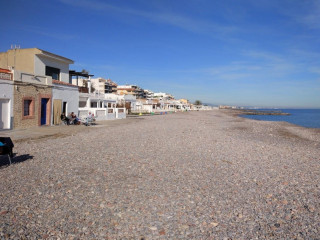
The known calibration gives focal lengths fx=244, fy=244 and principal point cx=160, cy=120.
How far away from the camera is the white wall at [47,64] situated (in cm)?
2257

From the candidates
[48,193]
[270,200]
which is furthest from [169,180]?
[48,193]

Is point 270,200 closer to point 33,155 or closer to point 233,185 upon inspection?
point 233,185

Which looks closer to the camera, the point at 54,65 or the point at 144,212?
the point at 144,212

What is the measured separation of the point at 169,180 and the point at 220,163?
3178 millimetres

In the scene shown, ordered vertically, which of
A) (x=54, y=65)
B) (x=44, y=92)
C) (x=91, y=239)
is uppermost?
(x=54, y=65)

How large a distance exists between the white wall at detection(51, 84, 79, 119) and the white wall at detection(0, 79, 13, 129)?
4617mm

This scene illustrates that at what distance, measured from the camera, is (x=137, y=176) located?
7539mm

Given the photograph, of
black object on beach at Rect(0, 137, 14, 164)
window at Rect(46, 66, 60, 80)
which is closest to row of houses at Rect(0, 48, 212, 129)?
window at Rect(46, 66, 60, 80)

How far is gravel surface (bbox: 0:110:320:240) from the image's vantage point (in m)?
4.44

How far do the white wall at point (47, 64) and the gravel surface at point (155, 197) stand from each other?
592 inches

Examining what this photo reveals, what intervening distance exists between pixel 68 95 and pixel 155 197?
19.7 m

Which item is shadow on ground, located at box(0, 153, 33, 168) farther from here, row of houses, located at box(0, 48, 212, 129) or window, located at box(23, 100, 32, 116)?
window, located at box(23, 100, 32, 116)

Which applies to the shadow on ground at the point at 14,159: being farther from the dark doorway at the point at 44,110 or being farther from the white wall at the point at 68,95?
the white wall at the point at 68,95

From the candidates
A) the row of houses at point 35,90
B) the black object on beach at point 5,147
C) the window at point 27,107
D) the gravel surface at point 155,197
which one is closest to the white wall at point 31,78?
the row of houses at point 35,90
